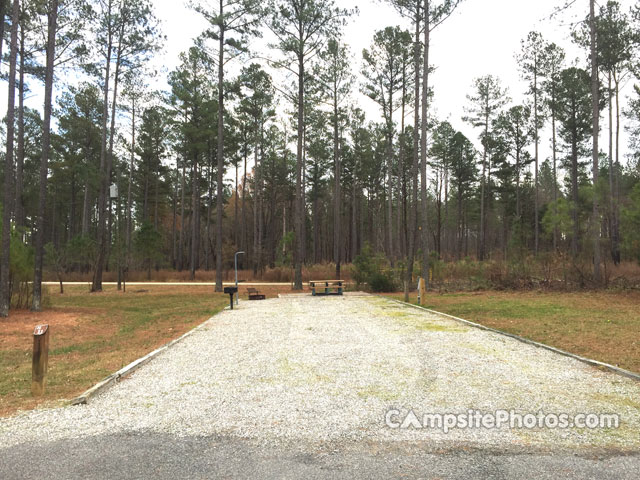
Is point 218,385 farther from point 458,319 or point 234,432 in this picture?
point 458,319

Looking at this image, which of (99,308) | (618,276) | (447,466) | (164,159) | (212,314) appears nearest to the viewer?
(447,466)

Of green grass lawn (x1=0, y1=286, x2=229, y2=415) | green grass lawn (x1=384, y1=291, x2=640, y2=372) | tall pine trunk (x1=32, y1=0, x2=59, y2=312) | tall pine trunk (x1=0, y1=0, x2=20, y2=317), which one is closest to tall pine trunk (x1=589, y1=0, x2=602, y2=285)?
green grass lawn (x1=384, y1=291, x2=640, y2=372)

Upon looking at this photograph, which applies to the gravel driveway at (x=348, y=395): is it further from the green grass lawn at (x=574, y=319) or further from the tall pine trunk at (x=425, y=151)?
the tall pine trunk at (x=425, y=151)

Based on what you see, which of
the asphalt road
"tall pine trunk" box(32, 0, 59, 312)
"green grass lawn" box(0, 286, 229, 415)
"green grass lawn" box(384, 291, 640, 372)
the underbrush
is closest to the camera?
the asphalt road

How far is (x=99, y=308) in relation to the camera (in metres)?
13.7

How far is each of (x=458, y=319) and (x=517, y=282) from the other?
1000cm

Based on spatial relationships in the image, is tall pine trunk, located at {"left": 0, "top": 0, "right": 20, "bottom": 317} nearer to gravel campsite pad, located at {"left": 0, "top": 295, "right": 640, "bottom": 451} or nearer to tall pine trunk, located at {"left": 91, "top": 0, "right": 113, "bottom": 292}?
gravel campsite pad, located at {"left": 0, "top": 295, "right": 640, "bottom": 451}

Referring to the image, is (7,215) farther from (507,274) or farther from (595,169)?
→ (595,169)

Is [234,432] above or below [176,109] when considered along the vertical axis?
below

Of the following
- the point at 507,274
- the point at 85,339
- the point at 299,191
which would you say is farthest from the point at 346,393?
the point at 299,191

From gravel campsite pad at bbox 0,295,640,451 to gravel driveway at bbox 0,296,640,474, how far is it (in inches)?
0.6

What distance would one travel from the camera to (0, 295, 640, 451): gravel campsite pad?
3373mm

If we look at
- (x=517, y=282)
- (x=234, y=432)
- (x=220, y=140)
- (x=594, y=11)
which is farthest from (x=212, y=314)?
(x=594, y=11)

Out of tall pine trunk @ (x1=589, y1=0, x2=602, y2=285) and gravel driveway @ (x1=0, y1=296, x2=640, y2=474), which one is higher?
tall pine trunk @ (x1=589, y1=0, x2=602, y2=285)
